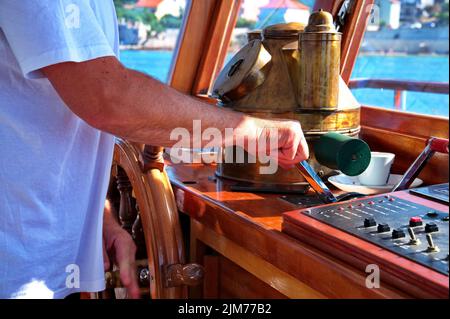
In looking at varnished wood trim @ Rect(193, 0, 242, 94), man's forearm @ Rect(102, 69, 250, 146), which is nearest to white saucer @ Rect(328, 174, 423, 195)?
man's forearm @ Rect(102, 69, 250, 146)

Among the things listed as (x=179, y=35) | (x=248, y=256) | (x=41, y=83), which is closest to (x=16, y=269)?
(x=41, y=83)

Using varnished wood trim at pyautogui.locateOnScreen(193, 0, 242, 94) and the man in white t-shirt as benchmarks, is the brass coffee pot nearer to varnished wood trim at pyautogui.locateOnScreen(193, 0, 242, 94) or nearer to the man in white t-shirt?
the man in white t-shirt

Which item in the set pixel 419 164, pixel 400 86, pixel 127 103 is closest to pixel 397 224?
pixel 419 164

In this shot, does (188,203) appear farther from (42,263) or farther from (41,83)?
(41,83)

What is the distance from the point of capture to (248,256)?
1308 millimetres

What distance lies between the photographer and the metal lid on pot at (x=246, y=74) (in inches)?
59.9

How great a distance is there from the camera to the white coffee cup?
1.46 metres

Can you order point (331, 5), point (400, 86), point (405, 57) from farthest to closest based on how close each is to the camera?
point (405, 57)
point (400, 86)
point (331, 5)

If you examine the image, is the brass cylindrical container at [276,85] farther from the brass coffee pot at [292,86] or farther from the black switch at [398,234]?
the black switch at [398,234]

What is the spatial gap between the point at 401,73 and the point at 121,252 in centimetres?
170

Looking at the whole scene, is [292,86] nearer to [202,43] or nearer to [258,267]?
[258,267]

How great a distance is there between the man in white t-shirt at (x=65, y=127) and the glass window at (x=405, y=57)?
1035 millimetres

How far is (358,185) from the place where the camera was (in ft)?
4.76

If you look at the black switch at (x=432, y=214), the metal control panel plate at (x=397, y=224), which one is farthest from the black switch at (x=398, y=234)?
the black switch at (x=432, y=214)
